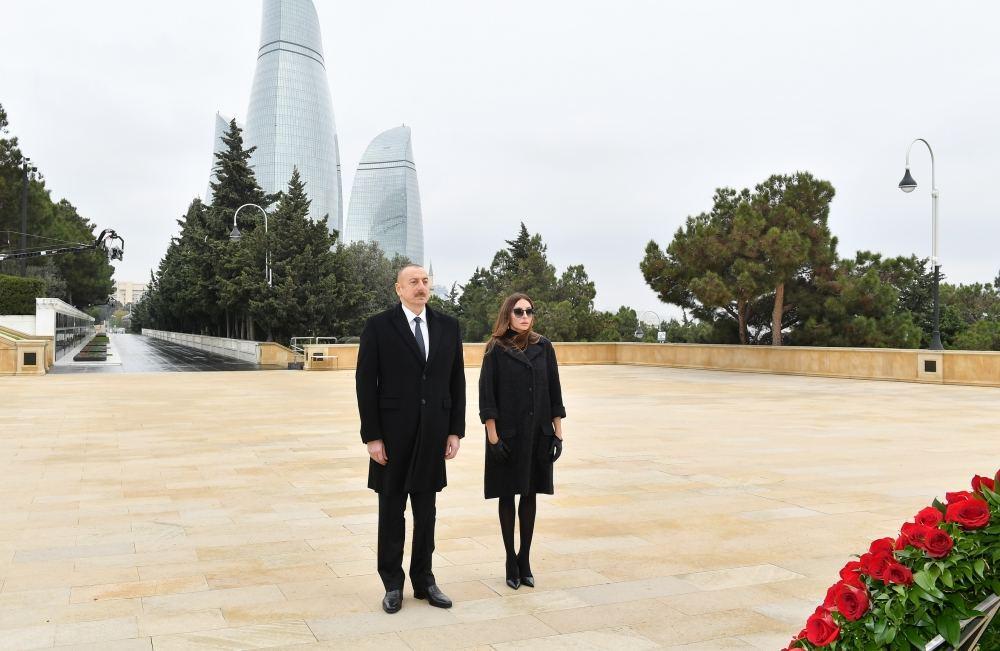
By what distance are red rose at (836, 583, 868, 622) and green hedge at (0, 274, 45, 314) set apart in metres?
41.3

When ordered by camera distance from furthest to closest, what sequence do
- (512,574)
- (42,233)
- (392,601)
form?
(42,233), (512,574), (392,601)

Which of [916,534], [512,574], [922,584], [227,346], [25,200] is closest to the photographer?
[922,584]

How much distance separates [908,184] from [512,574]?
22775 millimetres

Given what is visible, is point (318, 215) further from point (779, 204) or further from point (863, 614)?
point (863, 614)

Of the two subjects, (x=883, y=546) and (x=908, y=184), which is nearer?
(x=883, y=546)

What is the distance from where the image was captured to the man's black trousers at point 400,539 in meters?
4.77

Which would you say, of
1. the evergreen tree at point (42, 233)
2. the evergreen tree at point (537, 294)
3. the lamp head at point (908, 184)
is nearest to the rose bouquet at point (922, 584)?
the lamp head at point (908, 184)

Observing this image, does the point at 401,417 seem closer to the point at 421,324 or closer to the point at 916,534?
the point at 421,324

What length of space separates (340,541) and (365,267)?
6042cm

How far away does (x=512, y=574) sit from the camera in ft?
16.8

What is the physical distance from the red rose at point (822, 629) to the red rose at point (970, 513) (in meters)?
0.44

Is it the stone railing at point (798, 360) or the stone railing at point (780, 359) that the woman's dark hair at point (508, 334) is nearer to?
the stone railing at point (780, 359)

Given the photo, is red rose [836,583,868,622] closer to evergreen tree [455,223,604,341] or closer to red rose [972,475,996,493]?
red rose [972,475,996,493]

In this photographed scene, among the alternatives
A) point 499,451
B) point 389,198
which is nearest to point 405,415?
point 499,451
